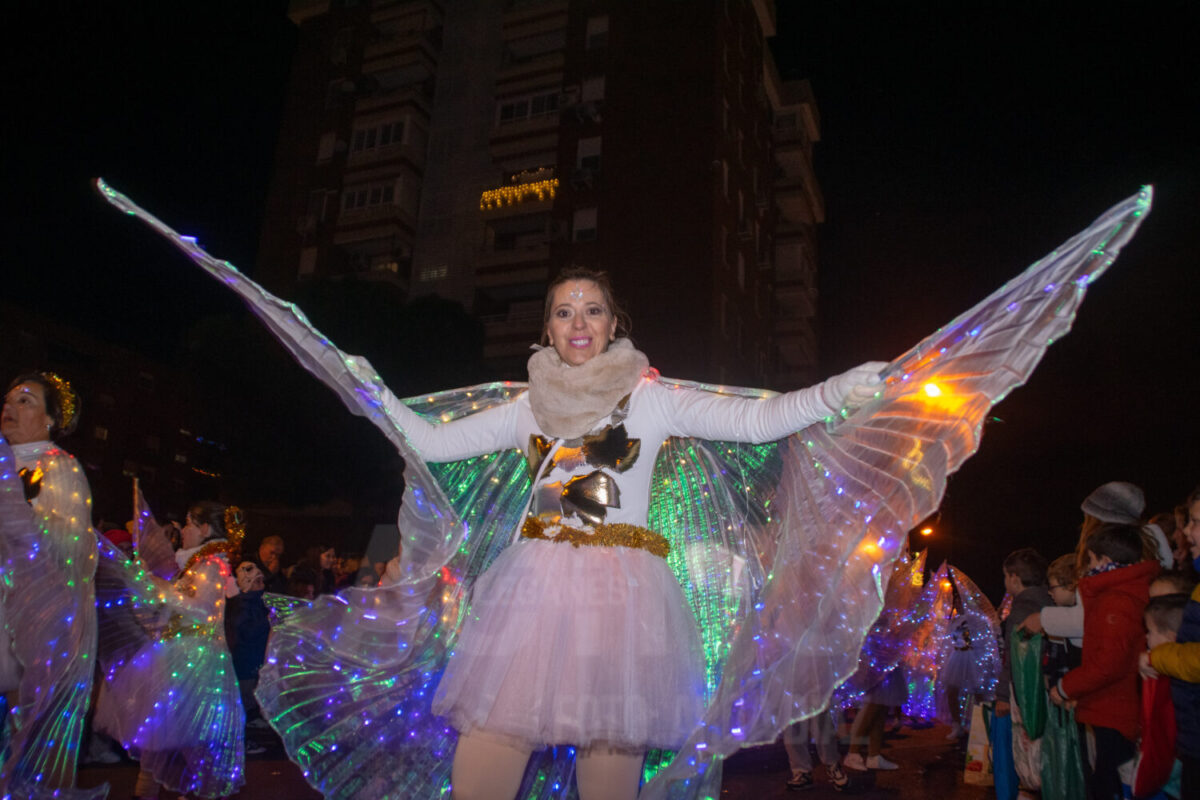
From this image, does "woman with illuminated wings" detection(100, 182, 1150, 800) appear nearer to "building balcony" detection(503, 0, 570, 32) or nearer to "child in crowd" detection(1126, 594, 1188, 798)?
"child in crowd" detection(1126, 594, 1188, 798)

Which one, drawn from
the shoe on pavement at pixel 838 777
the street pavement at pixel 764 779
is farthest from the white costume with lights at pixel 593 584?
the shoe on pavement at pixel 838 777

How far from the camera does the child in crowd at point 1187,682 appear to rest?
3.37m

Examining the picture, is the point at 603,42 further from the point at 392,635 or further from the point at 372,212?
the point at 392,635

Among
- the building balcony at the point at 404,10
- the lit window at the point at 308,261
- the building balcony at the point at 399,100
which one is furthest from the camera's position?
the building balcony at the point at 404,10

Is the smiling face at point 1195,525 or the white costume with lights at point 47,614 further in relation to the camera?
the smiling face at point 1195,525

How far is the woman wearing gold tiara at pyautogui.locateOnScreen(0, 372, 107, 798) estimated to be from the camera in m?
3.76

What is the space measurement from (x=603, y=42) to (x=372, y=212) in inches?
354

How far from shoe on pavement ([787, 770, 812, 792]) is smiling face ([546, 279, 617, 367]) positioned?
14.2 ft

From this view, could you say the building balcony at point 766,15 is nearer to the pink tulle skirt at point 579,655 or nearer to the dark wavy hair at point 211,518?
the dark wavy hair at point 211,518

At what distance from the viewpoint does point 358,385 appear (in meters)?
3.11

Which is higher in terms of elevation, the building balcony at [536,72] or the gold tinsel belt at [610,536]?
the building balcony at [536,72]

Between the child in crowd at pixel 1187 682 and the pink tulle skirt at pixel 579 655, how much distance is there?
199 centimetres

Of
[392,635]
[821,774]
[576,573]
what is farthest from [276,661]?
[821,774]

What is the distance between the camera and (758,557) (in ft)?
10.9
